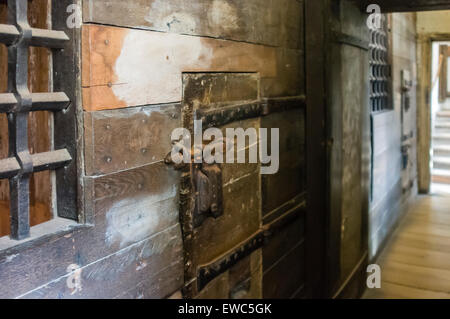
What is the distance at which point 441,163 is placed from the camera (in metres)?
7.82

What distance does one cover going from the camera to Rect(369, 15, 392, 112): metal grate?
170 inches

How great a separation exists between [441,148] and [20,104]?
27.0 feet

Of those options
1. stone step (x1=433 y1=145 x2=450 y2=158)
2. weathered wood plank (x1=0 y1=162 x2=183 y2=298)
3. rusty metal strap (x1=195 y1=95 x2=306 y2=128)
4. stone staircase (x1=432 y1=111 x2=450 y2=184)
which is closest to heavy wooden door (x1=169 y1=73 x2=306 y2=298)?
rusty metal strap (x1=195 y1=95 x2=306 y2=128)

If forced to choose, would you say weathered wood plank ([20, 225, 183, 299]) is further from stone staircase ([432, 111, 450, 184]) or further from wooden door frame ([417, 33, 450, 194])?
stone staircase ([432, 111, 450, 184])

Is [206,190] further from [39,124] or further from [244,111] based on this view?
[39,124]

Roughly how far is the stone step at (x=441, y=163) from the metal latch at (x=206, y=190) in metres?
6.93

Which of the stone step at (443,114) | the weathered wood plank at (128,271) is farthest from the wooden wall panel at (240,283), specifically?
the stone step at (443,114)

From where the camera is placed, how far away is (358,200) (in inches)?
134

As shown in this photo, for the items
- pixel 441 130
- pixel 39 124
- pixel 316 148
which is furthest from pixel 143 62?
pixel 441 130

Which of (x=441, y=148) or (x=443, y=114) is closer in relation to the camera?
(x=441, y=148)

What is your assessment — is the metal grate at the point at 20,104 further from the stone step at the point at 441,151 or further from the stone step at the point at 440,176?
the stone step at the point at 441,151

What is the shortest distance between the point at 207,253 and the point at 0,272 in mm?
880

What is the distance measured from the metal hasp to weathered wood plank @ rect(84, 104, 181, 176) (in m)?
0.20
